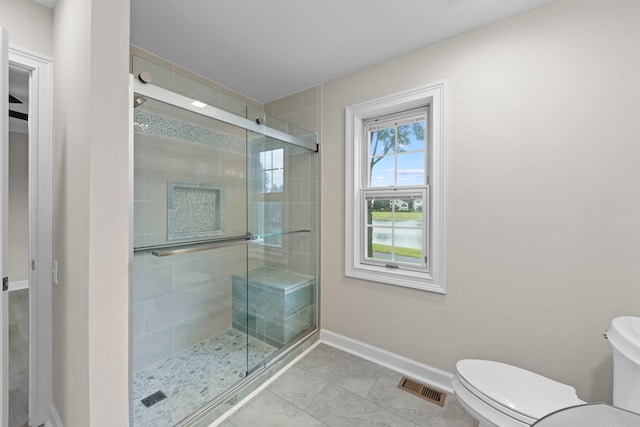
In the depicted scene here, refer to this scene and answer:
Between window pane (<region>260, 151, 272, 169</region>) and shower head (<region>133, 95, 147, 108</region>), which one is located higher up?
shower head (<region>133, 95, 147, 108</region>)

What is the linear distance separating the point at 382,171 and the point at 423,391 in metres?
1.64

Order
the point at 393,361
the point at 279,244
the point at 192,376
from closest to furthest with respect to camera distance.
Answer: the point at 192,376 < the point at 393,361 < the point at 279,244

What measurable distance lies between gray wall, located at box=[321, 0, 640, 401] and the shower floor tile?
1292 mm

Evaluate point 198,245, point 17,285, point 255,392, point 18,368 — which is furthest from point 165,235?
point 17,285

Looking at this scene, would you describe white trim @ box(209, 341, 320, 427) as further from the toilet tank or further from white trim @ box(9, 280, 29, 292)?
white trim @ box(9, 280, 29, 292)

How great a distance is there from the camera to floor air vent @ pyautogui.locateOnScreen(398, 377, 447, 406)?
1.61 m

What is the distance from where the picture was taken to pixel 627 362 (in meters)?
0.94

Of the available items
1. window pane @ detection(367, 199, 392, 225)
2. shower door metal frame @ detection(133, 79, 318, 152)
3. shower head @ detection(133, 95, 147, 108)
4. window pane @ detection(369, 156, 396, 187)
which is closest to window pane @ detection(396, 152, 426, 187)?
window pane @ detection(369, 156, 396, 187)

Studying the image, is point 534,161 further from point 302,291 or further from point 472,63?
point 302,291

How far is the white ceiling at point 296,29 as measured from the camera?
1.43 meters

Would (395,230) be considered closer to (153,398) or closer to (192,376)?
(192,376)

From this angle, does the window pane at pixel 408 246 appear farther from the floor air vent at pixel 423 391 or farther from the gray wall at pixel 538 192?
the floor air vent at pixel 423 391

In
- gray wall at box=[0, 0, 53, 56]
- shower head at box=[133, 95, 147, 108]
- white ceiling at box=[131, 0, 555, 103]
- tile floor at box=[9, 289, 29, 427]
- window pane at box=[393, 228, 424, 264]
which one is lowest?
tile floor at box=[9, 289, 29, 427]

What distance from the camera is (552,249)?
1408mm
